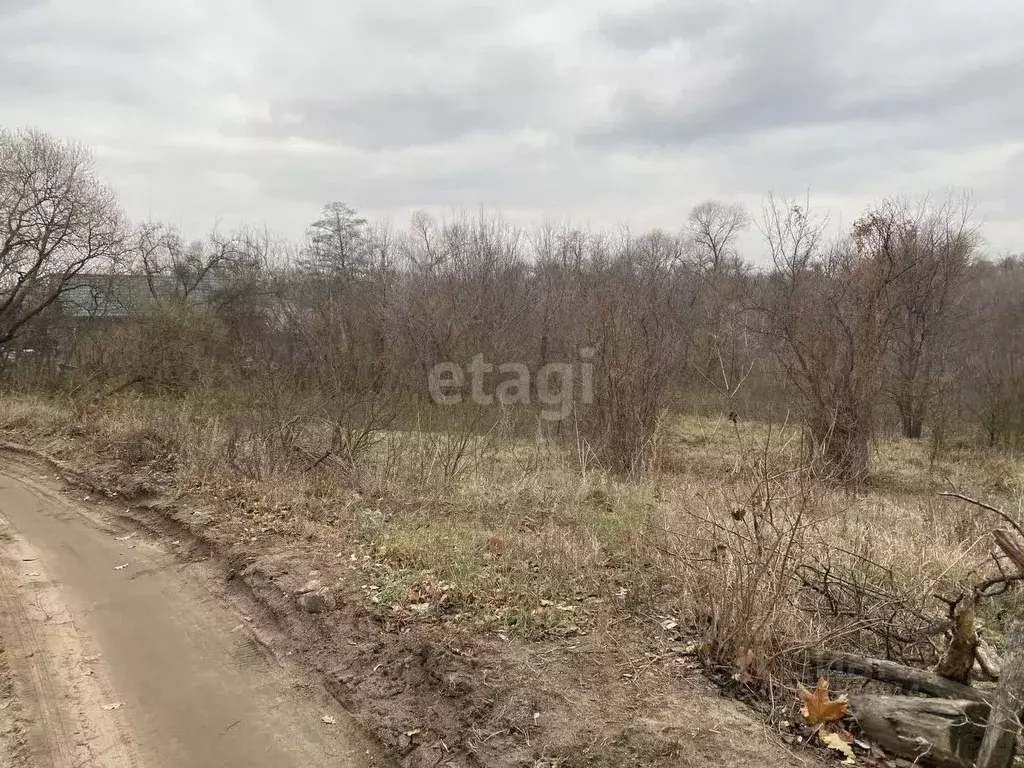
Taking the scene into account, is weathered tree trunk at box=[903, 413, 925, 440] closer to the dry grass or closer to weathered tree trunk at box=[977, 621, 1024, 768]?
the dry grass

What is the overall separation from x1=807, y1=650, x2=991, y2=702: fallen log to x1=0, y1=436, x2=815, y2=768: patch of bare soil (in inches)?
23.2

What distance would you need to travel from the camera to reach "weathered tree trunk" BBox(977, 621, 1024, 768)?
264 cm

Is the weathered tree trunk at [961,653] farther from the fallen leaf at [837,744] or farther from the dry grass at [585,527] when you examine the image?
the fallen leaf at [837,744]

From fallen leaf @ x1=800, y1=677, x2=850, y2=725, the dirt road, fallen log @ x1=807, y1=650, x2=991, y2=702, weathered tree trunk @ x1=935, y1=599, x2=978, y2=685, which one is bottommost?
the dirt road

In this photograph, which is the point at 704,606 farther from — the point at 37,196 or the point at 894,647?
the point at 37,196

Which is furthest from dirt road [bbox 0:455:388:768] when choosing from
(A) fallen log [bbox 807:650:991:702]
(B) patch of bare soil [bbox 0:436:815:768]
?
(A) fallen log [bbox 807:650:991:702]

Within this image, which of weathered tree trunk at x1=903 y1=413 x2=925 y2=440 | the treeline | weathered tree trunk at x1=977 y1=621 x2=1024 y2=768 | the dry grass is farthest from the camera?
weathered tree trunk at x1=903 y1=413 x2=925 y2=440

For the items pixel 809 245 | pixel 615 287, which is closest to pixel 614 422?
pixel 615 287

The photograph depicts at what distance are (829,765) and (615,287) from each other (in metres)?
9.22

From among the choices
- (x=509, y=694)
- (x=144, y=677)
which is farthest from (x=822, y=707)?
(x=144, y=677)

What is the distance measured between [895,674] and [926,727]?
1.21 feet

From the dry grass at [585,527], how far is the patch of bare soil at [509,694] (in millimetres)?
257

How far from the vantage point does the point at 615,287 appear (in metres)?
11.5

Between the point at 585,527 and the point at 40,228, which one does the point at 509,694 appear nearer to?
the point at 585,527
